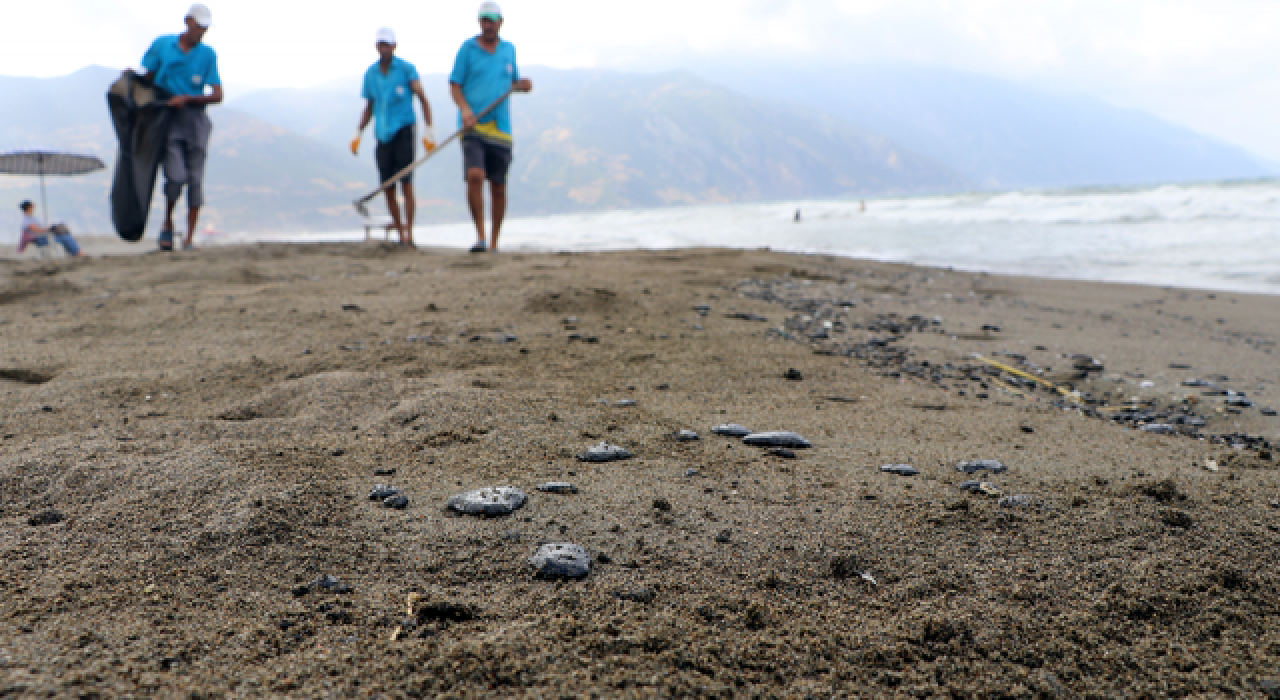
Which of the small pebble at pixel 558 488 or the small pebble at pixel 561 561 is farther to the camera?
the small pebble at pixel 558 488

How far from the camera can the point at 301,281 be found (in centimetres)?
476

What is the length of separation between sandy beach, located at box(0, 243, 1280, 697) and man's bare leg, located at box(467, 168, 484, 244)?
11.0 feet

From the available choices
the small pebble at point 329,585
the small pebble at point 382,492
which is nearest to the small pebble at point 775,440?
the small pebble at point 382,492

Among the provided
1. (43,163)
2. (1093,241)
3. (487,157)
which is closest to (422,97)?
(487,157)

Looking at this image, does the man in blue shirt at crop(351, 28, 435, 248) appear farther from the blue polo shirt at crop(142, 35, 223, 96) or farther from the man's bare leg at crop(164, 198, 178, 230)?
the man's bare leg at crop(164, 198, 178, 230)

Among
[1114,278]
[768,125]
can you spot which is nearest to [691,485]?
[1114,278]

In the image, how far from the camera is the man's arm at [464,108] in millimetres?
6004

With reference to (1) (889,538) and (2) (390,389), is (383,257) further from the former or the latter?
(1) (889,538)

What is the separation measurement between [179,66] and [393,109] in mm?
1913

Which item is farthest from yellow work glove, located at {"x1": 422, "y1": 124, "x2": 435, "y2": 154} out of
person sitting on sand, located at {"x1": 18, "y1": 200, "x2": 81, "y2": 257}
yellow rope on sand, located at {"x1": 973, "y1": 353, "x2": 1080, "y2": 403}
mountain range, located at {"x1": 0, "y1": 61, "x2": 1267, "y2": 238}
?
mountain range, located at {"x1": 0, "y1": 61, "x2": 1267, "y2": 238}

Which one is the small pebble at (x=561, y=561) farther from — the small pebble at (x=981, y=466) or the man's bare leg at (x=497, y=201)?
the man's bare leg at (x=497, y=201)

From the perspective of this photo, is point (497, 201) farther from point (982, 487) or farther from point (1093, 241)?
point (1093, 241)

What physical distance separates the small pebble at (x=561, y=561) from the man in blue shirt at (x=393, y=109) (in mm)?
6252

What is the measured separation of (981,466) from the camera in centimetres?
172
